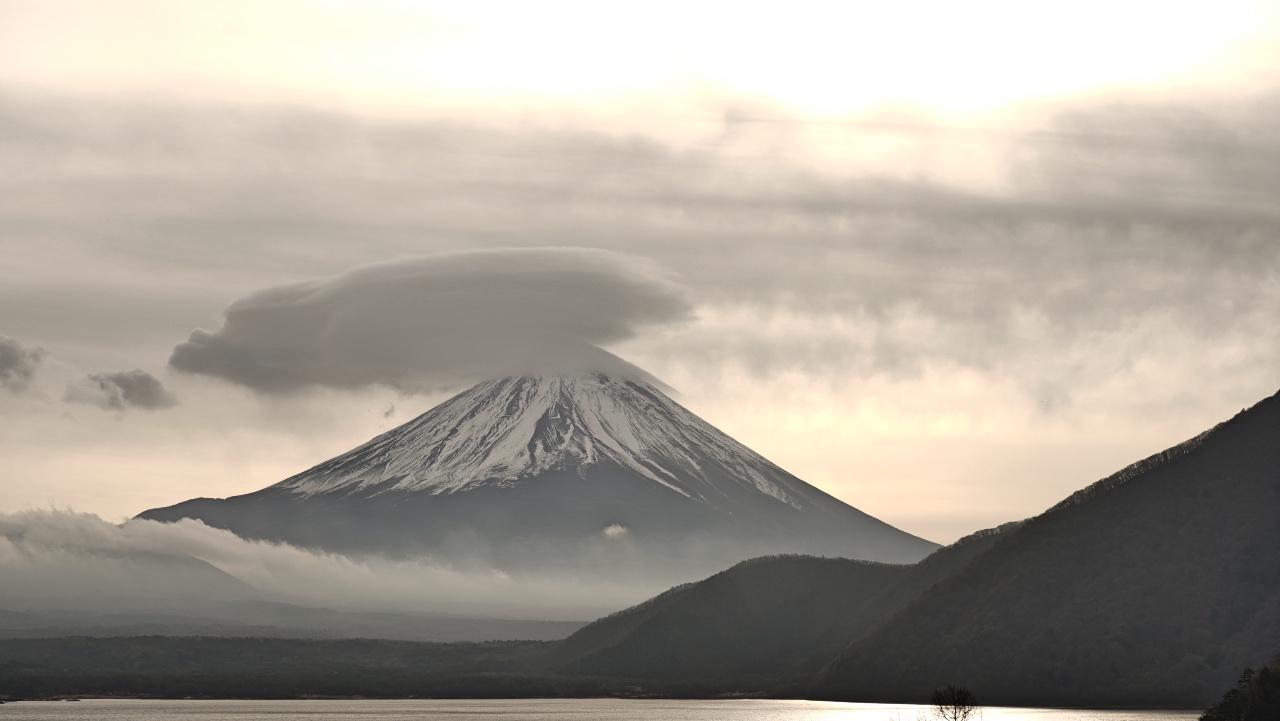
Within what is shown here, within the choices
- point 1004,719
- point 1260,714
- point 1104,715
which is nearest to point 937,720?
point 1004,719

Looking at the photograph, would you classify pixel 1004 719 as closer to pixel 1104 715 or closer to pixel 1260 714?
pixel 1104 715

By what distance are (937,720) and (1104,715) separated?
21784 millimetres

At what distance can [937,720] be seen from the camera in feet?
636

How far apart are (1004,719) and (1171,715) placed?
2022cm

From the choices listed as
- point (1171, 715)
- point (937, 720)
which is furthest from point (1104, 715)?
point (937, 720)

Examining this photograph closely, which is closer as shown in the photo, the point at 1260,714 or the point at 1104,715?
the point at 1260,714

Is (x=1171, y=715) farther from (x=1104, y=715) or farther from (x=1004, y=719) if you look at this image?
(x=1004, y=719)

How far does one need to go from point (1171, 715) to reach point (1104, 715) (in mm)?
7896

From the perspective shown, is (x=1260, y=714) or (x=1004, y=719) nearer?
(x=1260, y=714)

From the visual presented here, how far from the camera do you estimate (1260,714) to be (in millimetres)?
142375

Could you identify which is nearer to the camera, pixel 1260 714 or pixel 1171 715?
pixel 1260 714

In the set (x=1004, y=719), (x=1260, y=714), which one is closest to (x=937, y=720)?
(x=1004, y=719)

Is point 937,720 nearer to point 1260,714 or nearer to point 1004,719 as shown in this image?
point 1004,719

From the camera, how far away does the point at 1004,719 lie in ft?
649
